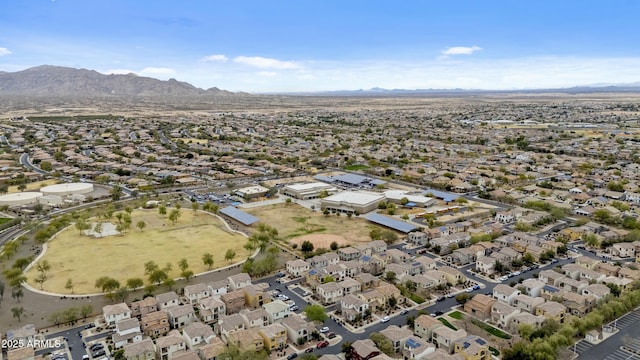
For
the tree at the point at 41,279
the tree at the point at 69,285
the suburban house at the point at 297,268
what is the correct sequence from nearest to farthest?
1. the tree at the point at 69,285
2. the tree at the point at 41,279
3. the suburban house at the point at 297,268

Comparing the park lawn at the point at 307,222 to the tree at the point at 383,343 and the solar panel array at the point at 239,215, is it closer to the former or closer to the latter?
the solar panel array at the point at 239,215

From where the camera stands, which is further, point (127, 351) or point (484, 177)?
point (484, 177)

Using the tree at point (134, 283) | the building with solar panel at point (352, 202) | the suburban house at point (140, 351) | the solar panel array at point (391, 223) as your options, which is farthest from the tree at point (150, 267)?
the building with solar panel at point (352, 202)

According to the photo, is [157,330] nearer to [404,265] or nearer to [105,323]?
[105,323]

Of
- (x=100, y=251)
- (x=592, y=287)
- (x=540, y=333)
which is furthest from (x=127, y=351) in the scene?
(x=592, y=287)

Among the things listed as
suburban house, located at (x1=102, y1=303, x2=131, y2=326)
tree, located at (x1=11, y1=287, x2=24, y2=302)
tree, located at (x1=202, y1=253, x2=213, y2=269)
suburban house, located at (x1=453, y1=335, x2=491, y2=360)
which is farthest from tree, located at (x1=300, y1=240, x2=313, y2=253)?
tree, located at (x1=11, y1=287, x2=24, y2=302)

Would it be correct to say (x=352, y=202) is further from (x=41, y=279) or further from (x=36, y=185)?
(x=36, y=185)
